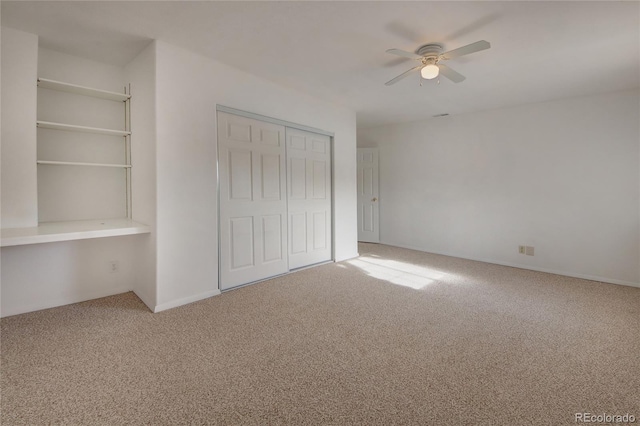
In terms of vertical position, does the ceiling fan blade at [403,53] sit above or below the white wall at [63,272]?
above

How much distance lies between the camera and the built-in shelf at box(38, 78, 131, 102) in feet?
8.79

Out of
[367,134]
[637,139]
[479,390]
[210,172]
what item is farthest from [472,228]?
[210,172]

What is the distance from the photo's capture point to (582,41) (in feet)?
8.57

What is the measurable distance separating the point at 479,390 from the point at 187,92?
3394 mm

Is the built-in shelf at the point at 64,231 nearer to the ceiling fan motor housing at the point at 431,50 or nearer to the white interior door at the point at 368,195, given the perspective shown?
the ceiling fan motor housing at the point at 431,50

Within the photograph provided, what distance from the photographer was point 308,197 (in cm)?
436

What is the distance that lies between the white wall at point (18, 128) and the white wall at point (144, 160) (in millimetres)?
765

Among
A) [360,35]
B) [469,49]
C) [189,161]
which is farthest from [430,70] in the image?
[189,161]

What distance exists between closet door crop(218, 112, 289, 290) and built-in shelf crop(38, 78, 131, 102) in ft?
3.40

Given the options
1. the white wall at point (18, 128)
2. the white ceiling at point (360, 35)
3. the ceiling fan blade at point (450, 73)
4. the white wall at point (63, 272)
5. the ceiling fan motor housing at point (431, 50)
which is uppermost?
the white ceiling at point (360, 35)

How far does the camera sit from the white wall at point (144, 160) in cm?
281

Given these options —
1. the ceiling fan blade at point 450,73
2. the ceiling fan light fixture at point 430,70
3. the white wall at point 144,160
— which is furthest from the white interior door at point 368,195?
the white wall at point 144,160

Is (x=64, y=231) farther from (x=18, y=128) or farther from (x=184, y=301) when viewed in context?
(x=184, y=301)

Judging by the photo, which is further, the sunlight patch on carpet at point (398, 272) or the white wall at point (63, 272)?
the sunlight patch on carpet at point (398, 272)
